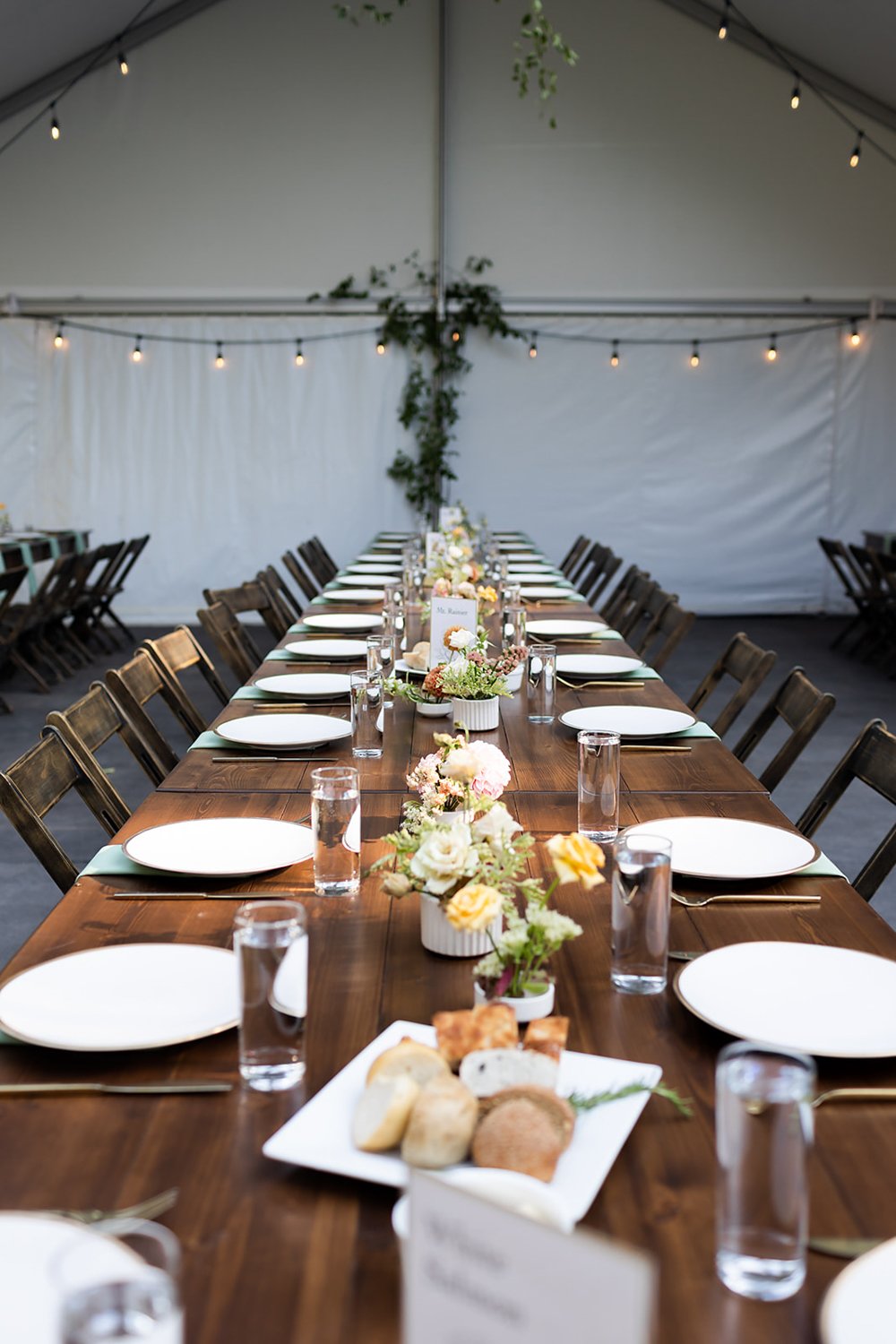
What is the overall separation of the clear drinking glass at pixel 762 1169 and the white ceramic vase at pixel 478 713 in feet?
6.25

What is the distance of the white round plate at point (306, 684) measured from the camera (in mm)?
3273

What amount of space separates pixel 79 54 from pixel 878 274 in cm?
687

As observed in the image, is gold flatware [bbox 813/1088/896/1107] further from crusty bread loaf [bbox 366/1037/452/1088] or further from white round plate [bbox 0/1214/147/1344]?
white round plate [bbox 0/1214/147/1344]

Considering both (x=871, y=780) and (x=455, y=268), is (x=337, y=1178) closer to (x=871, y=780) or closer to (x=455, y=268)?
(x=871, y=780)

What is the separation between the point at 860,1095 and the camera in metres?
1.25

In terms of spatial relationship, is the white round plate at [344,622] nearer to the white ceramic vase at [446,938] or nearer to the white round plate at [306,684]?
the white round plate at [306,684]

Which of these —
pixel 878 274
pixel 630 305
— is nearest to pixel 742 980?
pixel 630 305

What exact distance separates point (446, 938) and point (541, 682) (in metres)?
1.47

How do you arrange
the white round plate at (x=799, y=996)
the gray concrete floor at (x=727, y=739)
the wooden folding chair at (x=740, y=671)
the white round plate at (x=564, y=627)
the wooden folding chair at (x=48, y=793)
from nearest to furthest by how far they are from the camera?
the white round plate at (x=799, y=996) < the wooden folding chair at (x=48, y=793) < the wooden folding chair at (x=740, y=671) < the gray concrete floor at (x=727, y=739) < the white round plate at (x=564, y=627)

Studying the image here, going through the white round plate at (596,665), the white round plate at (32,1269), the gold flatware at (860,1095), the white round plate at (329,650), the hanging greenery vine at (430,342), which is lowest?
the white round plate at (329,650)

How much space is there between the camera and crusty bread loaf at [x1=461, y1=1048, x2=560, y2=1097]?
111 centimetres

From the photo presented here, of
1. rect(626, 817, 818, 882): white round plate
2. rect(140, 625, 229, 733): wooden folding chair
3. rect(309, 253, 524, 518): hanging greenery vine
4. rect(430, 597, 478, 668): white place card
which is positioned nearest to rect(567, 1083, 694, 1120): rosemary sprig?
rect(626, 817, 818, 882): white round plate

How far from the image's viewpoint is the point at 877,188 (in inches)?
425

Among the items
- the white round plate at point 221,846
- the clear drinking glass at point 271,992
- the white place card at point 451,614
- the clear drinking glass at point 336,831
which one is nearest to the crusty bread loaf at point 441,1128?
the clear drinking glass at point 271,992
